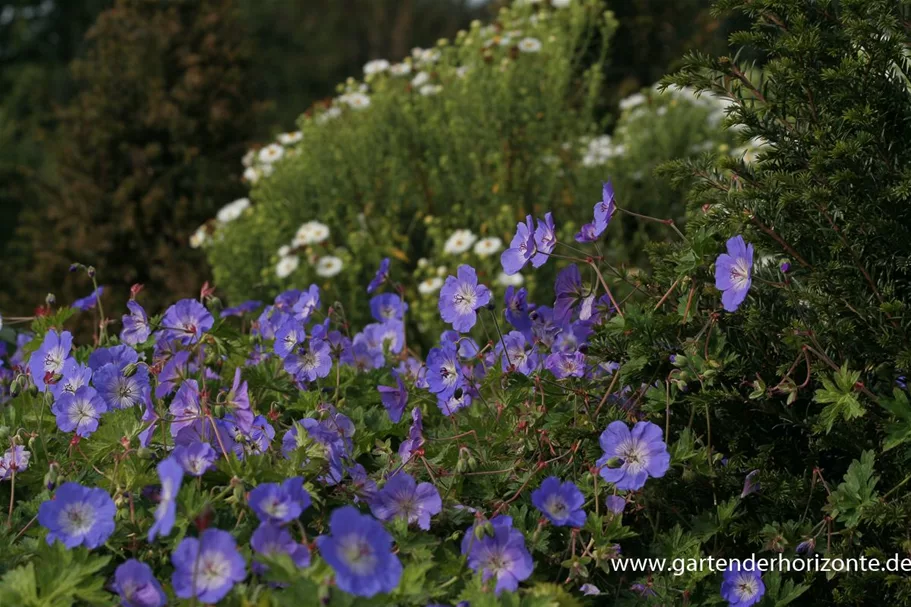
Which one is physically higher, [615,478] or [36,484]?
[615,478]

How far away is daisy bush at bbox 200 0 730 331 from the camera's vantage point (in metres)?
5.01

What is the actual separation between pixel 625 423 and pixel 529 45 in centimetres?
410

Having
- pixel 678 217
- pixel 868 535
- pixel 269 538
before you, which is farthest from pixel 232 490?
pixel 678 217

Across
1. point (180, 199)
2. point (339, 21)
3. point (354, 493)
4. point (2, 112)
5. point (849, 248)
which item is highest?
point (849, 248)

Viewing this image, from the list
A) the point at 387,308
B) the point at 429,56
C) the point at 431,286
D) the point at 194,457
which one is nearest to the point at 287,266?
the point at 431,286

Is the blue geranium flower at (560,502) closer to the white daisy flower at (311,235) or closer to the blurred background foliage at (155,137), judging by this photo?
the white daisy flower at (311,235)

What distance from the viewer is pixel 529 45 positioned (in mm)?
5410

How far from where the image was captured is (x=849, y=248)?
1.65 meters

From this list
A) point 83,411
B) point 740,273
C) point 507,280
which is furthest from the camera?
point 507,280

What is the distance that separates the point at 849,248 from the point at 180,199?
5.41 meters

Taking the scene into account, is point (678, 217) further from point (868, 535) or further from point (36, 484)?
point (36, 484)

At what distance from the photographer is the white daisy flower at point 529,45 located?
5375mm

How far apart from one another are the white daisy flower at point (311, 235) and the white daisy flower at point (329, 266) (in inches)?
4.2

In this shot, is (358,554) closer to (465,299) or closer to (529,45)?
(465,299)
